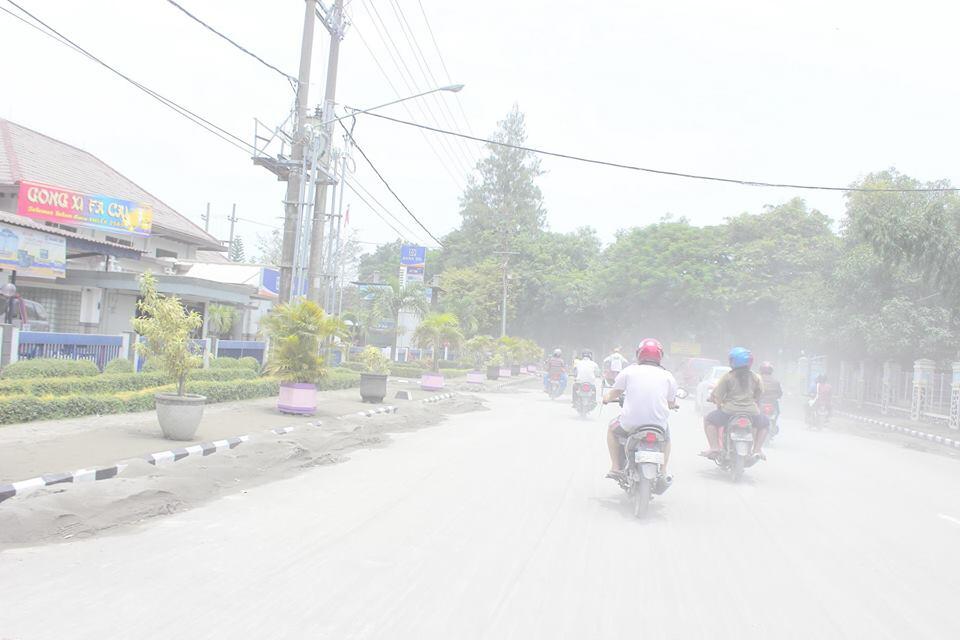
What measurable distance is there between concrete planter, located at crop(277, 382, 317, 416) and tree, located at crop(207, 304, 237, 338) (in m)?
21.2

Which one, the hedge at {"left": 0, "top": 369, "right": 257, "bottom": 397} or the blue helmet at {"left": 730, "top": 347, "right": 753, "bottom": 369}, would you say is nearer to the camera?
the blue helmet at {"left": 730, "top": 347, "right": 753, "bottom": 369}

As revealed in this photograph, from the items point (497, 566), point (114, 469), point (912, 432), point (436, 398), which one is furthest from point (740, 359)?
point (912, 432)

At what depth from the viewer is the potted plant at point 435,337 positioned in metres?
27.6

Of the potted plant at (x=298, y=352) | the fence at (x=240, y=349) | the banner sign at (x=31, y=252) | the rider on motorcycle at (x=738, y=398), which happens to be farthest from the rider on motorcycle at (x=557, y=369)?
the rider on motorcycle at (x=738, y=398)

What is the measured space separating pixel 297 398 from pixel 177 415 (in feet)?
16.1

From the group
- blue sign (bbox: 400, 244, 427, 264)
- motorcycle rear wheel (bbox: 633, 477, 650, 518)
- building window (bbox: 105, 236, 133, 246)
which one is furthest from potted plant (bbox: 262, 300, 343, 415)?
blue sign (bbox: 400, 244, 427, 264)

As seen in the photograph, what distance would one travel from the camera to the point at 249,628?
414 cm

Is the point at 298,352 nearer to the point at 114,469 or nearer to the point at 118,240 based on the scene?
the point at 114,469

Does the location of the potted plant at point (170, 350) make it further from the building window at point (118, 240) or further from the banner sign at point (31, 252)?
the building window at point (118, 240)

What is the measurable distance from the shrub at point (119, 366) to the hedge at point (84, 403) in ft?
3.51

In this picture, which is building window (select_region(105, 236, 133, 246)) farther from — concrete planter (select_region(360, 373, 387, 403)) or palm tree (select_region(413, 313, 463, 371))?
concrete planter (select_region(360, 373, 387, 403))

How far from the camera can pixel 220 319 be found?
117 feet

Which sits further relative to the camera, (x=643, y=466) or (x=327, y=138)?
(x=327, y=138)

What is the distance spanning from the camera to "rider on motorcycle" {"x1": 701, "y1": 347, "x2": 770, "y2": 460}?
10.2m
